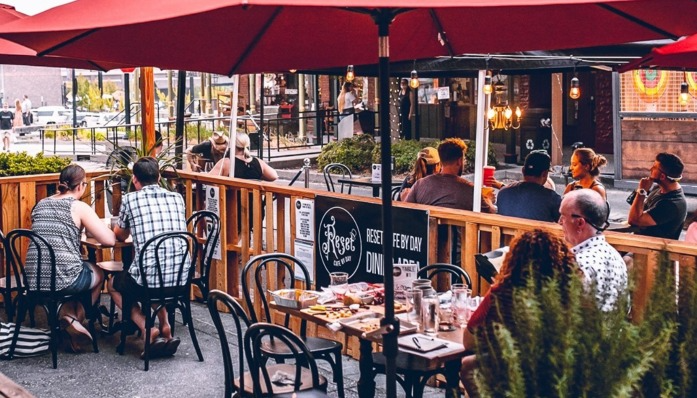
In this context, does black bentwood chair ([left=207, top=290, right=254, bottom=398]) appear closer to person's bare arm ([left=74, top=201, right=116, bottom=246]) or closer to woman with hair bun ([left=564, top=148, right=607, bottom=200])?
person's bare arm ([left=74, top=201, right=116, bottom=246])

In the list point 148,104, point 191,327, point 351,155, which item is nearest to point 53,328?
point 191,327

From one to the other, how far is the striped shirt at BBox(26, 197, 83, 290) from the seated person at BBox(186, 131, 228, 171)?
4068 mm

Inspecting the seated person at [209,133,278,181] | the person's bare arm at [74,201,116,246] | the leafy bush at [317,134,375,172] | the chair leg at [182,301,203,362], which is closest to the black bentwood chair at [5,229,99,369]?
the person's bare arm at [74,201,116,246]

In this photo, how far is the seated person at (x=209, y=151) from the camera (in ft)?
37.1

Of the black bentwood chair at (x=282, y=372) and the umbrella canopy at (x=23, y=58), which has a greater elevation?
the umbrella canopy at (x=23, y=58)

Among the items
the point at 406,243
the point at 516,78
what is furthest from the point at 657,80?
the point at 406,243

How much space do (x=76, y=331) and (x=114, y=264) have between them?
0.87 metres

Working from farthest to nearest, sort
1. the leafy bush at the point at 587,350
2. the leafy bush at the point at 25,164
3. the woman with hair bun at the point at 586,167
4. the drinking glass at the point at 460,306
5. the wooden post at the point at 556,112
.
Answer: the wooden post at the point at 556,112 < the leafy bush at the point at 25,164 < the woman with hair bun at the point at 586,167 < the drinking glass at the point at 460,306 < the leafy bush at the point at 587,350

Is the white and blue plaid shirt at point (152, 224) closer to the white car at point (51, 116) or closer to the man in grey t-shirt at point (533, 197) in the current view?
the man in grey t-shirt at point (533, 197)

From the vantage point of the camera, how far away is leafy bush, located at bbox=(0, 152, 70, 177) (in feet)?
29.2

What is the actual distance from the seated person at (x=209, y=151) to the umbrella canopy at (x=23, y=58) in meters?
2.95

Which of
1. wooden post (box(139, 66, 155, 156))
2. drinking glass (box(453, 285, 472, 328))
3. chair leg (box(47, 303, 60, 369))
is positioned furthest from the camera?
wooden post (box(139, 66, 155, 156))

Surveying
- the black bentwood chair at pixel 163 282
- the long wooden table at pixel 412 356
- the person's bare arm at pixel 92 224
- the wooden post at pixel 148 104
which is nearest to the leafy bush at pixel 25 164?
the wooden post at pixel 148 104

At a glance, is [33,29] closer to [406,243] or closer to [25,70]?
[406,243]
